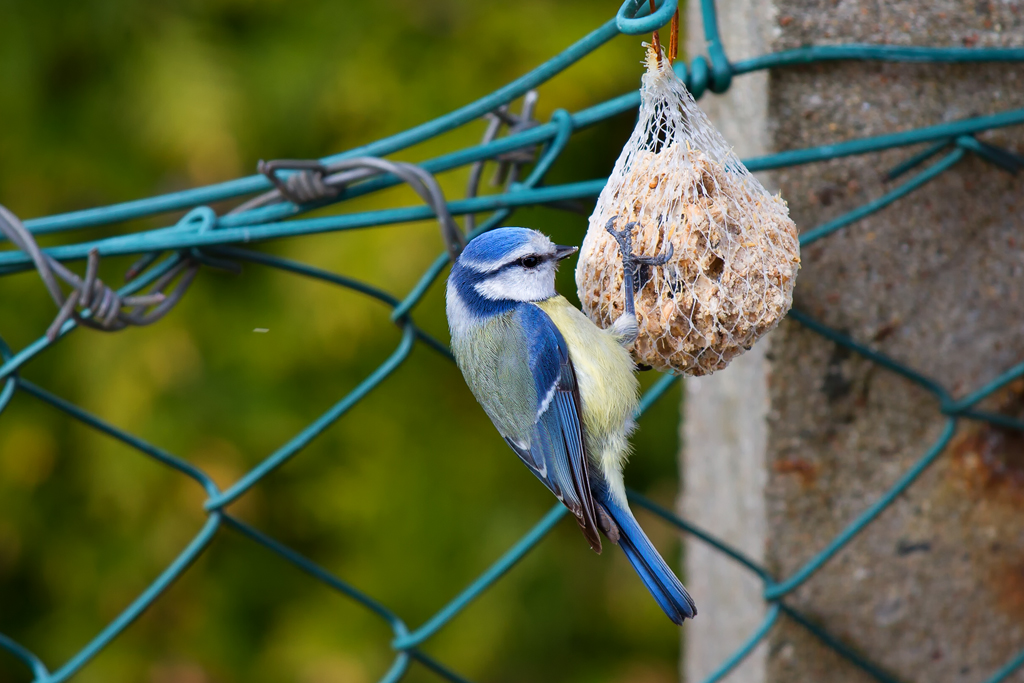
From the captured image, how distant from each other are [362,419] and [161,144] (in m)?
0.73

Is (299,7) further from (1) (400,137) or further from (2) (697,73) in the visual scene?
(2) (697,73)

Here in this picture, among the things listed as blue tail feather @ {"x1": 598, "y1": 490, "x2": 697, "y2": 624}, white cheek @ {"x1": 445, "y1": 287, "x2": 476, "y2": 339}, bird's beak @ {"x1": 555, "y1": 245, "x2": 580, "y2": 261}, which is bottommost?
blue tail feather @ {"x1": 598, "y1": 490, "x2": 697, "y2": 624}

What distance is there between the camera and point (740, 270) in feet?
3.18

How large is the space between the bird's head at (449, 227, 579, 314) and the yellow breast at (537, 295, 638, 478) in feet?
0.14

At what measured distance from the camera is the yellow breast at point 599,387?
1.18m

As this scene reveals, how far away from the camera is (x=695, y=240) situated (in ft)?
3.22

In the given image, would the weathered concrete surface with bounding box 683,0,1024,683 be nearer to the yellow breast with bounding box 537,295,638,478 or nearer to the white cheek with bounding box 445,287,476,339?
the yellow breast with bounding box 537,295,638,478

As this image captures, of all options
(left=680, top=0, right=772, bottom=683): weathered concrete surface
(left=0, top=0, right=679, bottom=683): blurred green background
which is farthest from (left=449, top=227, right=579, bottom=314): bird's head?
(left=0, top=0, right=679, bottom=683): blurred green background

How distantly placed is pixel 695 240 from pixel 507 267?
10.2 inches

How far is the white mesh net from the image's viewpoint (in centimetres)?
95

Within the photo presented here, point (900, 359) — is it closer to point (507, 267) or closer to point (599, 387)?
point (599, 387)

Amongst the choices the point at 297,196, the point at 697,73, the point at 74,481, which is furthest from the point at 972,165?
the point at 74,481

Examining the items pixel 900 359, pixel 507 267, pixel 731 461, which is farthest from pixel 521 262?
pixel 900 359

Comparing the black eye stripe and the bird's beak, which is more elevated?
the bird's beak
